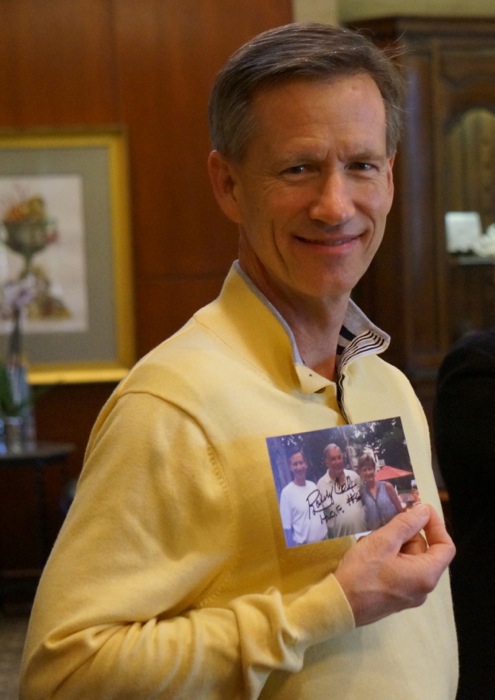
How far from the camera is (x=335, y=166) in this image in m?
1.29

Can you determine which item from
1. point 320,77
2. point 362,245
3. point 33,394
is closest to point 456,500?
point 362,245

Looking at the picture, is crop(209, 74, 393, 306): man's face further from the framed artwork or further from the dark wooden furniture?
the framed artwork

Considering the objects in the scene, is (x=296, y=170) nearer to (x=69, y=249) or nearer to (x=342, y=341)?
(x=342, y=341)

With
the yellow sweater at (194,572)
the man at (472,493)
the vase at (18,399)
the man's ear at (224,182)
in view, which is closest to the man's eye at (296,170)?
the man's ear at (224,182)

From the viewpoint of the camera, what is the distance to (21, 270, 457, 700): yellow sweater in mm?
1156

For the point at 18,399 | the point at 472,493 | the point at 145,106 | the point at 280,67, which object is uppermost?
the point at 145,106

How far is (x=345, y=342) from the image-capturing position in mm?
1501

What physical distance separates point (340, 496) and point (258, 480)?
0.30 ft

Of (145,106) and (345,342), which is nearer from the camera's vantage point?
(345,342)

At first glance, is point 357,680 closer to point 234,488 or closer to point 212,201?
point 234,488

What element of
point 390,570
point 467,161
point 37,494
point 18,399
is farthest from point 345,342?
point 467,161

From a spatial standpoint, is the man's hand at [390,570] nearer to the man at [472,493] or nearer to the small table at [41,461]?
the man at [472,493]

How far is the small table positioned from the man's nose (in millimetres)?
4219

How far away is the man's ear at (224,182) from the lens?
139 cm
